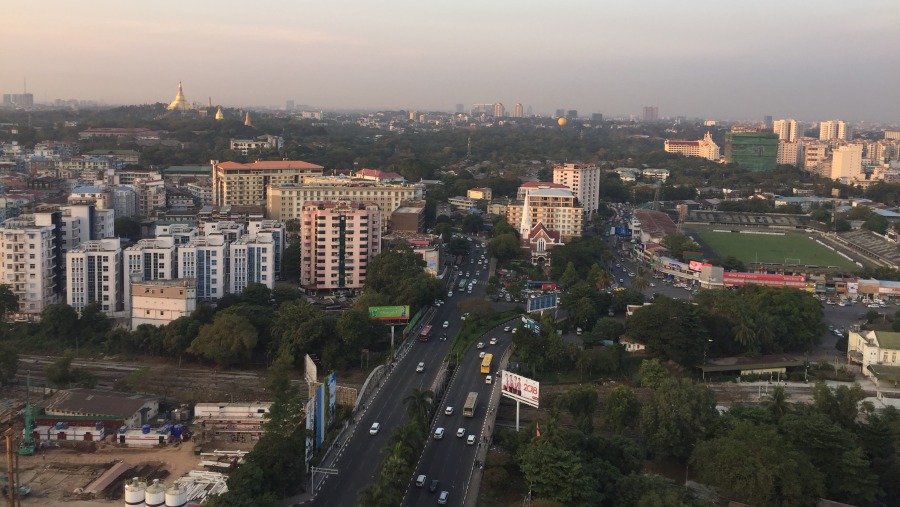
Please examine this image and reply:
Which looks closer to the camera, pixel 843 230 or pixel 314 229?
pixel 314 229

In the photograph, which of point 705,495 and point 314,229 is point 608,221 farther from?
point 705,495

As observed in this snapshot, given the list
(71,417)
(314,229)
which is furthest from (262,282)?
(71,417)

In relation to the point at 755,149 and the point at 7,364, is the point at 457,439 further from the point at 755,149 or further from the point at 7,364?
the point at 755,149

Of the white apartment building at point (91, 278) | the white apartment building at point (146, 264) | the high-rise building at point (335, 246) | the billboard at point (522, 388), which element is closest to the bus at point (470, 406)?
the billboard at point (522, 388)

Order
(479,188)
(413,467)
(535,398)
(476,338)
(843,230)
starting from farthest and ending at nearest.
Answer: (479,188) → (843,230) → (476,338) → (535,398) → (413,467)

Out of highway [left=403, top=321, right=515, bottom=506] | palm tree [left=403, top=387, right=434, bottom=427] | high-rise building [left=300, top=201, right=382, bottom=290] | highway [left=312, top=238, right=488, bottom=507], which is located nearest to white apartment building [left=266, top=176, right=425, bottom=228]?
high-rise building [left=300, top=201, right=382, bottom=290]

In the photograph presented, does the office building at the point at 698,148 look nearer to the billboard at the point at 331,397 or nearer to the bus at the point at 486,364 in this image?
the bus at the point at 486,364

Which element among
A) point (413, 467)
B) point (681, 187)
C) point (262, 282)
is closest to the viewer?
point (413, 467)
